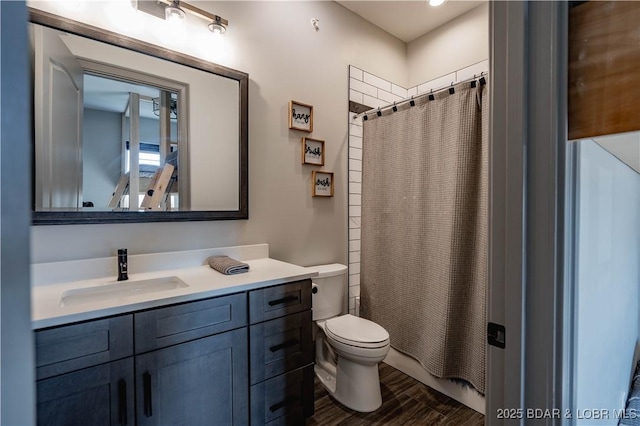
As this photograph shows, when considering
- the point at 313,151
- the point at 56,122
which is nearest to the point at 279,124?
the point at 313,151

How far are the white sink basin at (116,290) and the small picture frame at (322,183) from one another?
1174mm

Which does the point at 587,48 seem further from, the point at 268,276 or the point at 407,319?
the point at 407,319

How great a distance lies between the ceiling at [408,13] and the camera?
96.6 inches

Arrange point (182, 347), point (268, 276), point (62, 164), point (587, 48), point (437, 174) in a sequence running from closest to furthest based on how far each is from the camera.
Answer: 1. point (587, 48)
2. point (182, 347)
3. point (62, 164)
4. point (268, 276)
5. point (437, 174)

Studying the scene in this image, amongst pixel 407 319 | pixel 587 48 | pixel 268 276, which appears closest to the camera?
pixel 587 48

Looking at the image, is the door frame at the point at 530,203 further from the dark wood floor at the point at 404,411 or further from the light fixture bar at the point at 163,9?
the light fixture bar at the point at 163,9

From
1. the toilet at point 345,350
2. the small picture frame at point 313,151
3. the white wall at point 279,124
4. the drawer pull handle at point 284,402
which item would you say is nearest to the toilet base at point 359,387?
the toilet at point 345,350

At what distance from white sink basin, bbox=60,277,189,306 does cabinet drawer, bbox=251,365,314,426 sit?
65 centimetres

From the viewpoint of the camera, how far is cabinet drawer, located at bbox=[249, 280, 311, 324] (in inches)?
58.1

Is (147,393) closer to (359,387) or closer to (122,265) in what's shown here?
(122,265)

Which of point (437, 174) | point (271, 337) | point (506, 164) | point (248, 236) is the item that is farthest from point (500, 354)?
point (248, 236)

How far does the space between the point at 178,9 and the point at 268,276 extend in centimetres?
151

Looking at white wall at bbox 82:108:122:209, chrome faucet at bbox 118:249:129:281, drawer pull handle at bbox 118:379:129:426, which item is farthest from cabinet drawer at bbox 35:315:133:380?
white wall at bbox 82:108:122:209

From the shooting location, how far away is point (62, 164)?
145 centimetres
